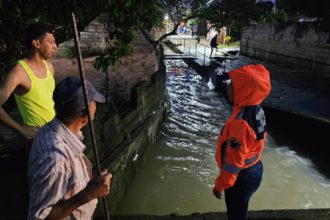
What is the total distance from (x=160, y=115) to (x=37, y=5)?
760cm

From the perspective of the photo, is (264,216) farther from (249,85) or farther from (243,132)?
(249,85)

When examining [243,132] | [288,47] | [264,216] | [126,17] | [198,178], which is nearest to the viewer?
[243,132]

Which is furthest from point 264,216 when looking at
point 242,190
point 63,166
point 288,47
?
point 288,47

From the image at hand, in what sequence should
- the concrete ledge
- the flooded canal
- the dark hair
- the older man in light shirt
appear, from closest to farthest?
the older man in light shirt → the dark hair → the concrete ledge → the flooded canal

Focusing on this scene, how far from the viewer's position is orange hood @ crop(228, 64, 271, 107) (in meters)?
2.98

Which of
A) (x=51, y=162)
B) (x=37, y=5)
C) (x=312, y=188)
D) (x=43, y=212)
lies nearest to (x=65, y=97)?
(x=51, y=162)

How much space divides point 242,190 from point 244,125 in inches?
30.5

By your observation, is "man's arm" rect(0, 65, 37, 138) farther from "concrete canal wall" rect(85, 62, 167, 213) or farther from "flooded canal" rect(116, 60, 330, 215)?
"flooded canal" rect(116, 60, 330, 215)

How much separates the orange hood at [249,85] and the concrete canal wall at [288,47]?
16.9 m

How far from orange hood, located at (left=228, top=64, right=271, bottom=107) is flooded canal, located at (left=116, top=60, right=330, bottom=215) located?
4.39 meters

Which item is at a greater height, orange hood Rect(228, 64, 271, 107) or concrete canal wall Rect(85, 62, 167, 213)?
orange hood Rect(228, 64, 271, 107)

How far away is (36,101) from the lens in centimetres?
314

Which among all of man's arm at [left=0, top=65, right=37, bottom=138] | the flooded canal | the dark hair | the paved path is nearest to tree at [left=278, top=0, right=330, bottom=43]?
the paved path

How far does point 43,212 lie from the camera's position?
172 centimetres
